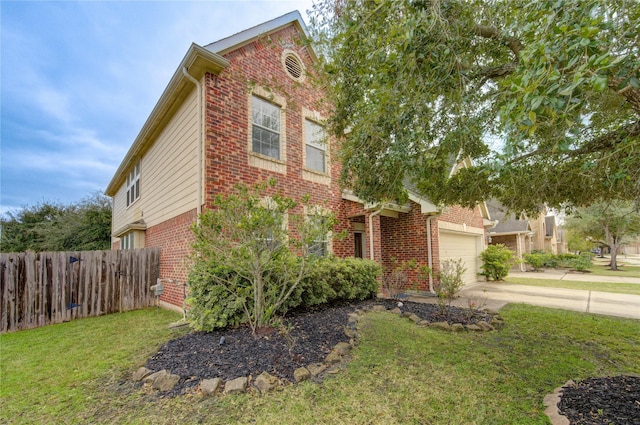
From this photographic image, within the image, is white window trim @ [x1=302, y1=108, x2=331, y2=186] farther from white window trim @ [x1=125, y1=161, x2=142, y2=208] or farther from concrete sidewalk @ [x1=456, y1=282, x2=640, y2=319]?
white window trim @ [x1=125, y1=161, x2=142, y2=208]

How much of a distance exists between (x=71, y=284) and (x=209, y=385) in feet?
21.5

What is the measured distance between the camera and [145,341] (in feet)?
17.0

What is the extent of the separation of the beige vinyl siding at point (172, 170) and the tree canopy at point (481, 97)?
11.8 ft

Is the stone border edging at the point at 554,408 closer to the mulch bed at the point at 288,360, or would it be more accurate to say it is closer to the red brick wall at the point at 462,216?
the mulch bed at the point at 288,360

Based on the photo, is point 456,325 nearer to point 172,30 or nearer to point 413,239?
point 413,239

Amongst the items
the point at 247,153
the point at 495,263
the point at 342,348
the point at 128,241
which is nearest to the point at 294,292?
the point at 342,348

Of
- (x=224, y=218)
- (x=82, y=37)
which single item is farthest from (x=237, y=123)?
(x=82, y=37)

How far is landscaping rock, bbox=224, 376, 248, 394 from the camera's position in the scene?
3.29 metres

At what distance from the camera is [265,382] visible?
3387 millimetres

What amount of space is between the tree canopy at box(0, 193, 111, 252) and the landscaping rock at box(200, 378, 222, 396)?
18.6m

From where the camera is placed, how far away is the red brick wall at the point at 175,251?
702cm

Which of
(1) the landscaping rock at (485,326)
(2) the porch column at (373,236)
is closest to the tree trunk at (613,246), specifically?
(2) the porch column at (373,236)

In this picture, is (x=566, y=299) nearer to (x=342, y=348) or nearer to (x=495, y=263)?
(x=495, y=263)

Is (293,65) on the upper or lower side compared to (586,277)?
upper
